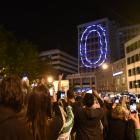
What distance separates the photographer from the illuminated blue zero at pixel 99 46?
14000cm

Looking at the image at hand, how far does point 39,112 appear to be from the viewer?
14.1 feet

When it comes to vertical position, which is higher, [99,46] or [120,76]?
[99,46]

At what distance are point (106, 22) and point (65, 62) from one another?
32257 millimetres

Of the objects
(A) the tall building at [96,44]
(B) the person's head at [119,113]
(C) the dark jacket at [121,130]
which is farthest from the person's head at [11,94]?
(A) the tall building at [96,44]

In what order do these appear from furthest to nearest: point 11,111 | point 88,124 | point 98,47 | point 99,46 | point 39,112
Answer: point 98,47
point 99,46
point 88,124
point 39,112
point 11,111

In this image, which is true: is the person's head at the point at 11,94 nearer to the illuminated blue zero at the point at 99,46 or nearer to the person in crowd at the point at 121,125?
the person in crowd at the point at 121,125

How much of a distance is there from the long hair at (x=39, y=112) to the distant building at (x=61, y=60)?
147451 mm

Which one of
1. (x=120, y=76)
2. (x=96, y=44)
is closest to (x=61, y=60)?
(x=96, y=44)

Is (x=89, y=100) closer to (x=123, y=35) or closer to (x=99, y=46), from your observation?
(x=99, y=46)

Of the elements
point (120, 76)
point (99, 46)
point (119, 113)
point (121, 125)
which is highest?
point (99, 46)

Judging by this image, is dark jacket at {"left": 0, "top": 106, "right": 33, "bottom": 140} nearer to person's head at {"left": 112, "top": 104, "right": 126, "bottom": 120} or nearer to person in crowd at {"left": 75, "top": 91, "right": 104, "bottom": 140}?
person in crowd at {"left": 75, "top": 91, "right": 104, "bottom": 140}

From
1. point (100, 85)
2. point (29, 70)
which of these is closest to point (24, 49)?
point (29, 70)

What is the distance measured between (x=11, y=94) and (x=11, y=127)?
338mm

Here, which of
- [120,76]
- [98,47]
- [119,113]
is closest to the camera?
[119,113]
